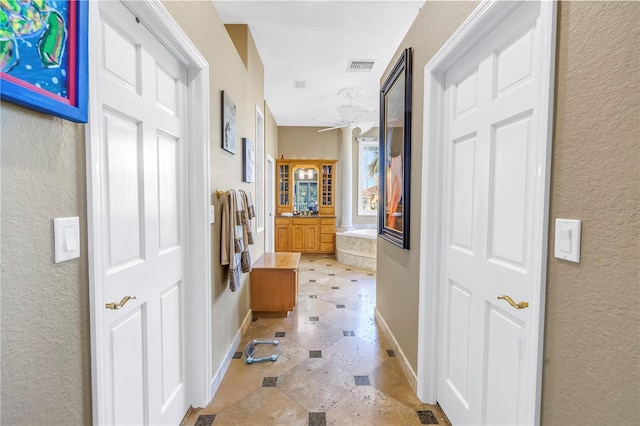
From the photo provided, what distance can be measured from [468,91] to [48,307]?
6.13ft

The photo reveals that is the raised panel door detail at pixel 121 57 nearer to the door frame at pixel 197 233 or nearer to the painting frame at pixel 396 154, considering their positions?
the door frame at pixel 197 233

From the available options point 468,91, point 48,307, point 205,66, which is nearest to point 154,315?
point 48,307

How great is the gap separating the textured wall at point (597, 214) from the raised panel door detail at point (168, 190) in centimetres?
159

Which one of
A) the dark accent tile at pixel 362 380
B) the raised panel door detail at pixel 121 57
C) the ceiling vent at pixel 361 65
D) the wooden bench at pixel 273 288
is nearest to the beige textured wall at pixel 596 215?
the dark accent tile at pixel 362 380

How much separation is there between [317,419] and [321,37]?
353cm

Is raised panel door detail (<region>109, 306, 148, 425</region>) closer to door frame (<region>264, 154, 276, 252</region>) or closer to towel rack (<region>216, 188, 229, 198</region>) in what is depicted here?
towel rack (<region>216, 188, 229, 198</region>)

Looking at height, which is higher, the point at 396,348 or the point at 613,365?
the point at 613,365

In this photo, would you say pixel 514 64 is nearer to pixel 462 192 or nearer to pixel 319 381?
pixel 462 192

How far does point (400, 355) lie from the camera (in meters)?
2.20

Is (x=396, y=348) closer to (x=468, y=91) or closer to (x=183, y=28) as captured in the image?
(x=468, y=91)

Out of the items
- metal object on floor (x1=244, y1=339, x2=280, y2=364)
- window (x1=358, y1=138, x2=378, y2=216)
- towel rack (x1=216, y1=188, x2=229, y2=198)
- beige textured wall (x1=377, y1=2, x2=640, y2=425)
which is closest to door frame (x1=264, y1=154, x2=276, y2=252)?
window (x1=358, y1=138, x2=378, y2=216)

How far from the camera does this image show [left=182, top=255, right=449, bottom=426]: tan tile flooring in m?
1.68

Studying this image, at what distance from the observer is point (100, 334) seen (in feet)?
3.00

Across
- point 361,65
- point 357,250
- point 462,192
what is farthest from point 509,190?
point 357,250
